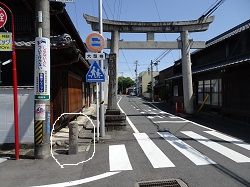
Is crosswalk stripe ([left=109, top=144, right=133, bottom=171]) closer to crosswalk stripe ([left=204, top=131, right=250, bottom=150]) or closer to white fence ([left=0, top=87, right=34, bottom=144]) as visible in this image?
white fence ([left=0, top=87, right=34, bottom=144])

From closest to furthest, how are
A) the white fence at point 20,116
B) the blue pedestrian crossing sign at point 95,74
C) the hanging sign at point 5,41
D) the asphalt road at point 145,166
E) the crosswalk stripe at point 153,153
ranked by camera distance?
1. the asphalt road at point 145,166
2. the crosswalk stripe at point 153,153
3. the hanging sign at point 5,41
4. the white fence at point 20,116
5. the blue pedestrian crossing sign at point 95,74

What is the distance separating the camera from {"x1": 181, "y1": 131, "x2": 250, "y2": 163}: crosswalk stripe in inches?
363

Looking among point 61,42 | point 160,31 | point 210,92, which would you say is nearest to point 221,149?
point 61,42

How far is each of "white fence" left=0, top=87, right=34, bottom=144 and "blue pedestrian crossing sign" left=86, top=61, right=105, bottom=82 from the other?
254cm

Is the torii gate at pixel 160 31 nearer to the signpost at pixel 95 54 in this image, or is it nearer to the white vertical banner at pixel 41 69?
the signpost at pixel 95 54

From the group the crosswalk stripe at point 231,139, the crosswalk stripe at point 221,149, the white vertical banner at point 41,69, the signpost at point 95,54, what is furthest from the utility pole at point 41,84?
the crosswalk stripe at point 231,139

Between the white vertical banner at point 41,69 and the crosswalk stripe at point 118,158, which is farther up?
the white vertical banner at point 41,69

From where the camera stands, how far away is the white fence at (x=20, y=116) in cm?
1069

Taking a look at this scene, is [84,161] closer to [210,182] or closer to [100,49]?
[210,182]

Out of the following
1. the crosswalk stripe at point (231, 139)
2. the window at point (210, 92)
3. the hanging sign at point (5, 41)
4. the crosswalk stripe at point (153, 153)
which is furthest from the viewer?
the window at point (210, 92)

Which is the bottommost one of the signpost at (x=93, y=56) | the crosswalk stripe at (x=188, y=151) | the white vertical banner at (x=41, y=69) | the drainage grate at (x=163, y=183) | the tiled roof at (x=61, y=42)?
the drainage grate at (x=163, y=183)

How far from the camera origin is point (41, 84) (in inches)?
366

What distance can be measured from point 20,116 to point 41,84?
6.55 feet

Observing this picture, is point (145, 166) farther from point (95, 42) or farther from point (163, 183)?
point (95, 42)
